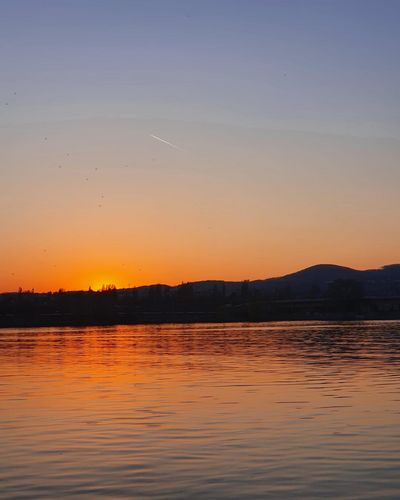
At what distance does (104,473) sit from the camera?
22.4m

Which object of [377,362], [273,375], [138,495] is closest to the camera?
[138,495]

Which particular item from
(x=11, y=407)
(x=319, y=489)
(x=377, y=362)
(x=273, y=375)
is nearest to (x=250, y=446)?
(x=319, y=489)

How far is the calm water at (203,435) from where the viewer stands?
68.2ft

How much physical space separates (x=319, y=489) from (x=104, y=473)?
5.76 m

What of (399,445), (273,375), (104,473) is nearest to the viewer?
(104,473)

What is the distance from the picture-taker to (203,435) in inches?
1113

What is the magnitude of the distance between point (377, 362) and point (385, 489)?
4332 cm

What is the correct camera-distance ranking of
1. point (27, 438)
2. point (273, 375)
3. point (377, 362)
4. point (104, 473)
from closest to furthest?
1. point (104, 473)
2. point (27, 438)
3. point (273, 375)
4. point (377, 362)

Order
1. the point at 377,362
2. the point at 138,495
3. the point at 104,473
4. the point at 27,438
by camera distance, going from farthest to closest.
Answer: the point at 377,362
the point at 27,438
the point at 104,473
the point at 138,495

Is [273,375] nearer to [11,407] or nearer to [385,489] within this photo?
[11,407]

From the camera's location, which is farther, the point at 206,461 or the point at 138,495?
the point at 206,461

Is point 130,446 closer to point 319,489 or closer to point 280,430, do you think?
point 280,430

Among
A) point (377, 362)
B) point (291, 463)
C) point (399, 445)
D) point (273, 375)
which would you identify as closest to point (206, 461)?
point (291, 463)

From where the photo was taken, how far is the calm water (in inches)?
819
